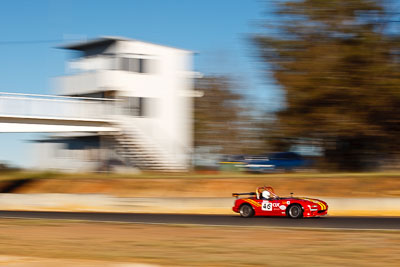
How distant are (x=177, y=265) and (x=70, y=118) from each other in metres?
23.4

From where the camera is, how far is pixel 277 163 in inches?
1556

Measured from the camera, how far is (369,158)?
120 feet

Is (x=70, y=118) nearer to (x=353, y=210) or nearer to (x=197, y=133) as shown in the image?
(x=353, y=210)

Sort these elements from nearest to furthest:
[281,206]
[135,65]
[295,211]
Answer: [295,211] → [281,206] → [135,65]

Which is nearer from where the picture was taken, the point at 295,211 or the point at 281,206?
the point at 295,211

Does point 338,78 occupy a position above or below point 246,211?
above

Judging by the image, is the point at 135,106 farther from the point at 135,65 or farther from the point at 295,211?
the point at 295,211

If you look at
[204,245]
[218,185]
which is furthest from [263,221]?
[218,185]

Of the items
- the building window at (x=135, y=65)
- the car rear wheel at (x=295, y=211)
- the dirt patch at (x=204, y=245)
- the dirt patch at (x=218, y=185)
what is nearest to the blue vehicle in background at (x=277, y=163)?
the building window at (x=135, y=65)

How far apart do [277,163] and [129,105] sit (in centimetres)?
974

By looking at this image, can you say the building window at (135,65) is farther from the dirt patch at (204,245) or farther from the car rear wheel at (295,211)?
the dirt patch at (204,245)

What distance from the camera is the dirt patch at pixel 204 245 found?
38.4 ft

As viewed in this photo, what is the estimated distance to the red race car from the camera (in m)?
20.5

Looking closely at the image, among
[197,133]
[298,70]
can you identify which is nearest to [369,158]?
[298,70]
